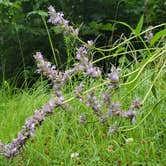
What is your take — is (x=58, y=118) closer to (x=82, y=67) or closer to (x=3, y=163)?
(x=3, y=163)

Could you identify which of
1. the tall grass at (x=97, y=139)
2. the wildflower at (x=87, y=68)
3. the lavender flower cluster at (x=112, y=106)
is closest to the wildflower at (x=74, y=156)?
the tall grass at (x=97, y=139)

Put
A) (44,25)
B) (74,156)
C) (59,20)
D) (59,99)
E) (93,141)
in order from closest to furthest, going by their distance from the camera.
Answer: (59,99)
(59,20)
(74,156)
(93,141)
(44,25)

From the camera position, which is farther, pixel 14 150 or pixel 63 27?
pixel 63 27

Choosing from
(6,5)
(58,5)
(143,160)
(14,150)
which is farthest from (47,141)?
(58,5)

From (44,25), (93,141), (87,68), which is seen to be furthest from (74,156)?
(44,25)

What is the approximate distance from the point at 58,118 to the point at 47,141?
23 cm

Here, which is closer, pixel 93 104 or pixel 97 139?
pixel 93 104

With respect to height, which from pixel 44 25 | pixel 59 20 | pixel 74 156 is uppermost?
pixel 44 25

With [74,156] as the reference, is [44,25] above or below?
above

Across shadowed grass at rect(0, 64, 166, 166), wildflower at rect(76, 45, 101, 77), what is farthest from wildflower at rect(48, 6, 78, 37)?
shadowed grass at rect(0, 64, 166, 166)

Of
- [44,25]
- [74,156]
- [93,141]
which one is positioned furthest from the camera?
[44,25]

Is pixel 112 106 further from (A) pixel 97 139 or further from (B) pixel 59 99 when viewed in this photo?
(A) pixel 97 139

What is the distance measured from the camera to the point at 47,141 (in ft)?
8.35

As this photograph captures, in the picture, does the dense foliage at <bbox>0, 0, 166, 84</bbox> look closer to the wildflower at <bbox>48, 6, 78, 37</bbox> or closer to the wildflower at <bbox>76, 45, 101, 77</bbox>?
the wildflower at <bbox>48, 6, 78, 37</bbox>
